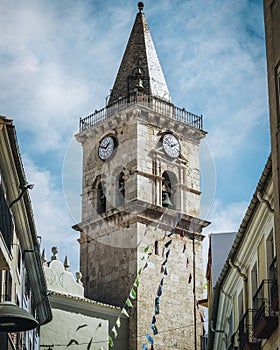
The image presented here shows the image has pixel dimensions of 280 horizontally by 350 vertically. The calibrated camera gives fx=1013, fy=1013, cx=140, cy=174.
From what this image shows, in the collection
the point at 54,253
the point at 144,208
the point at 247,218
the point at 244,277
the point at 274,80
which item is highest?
the point at 144,208

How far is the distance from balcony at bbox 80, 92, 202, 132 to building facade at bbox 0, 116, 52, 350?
26.9 meters

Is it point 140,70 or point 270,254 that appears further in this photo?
point 140,70

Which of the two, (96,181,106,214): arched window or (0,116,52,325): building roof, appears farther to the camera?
(96,181,106,214): arched window

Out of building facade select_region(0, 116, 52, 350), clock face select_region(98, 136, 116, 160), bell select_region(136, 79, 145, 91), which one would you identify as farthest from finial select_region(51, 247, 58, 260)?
building facade select_region(0, 116, 52, 350)

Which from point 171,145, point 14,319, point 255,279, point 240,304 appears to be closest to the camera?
point 14,319

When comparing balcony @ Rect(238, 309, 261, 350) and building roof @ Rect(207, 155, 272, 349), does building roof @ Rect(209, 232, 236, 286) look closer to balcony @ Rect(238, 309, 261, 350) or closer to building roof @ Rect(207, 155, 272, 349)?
building roof @ Rect(207, 155, 272, 349)

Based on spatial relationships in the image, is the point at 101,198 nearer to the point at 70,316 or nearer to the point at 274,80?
the point at 70,316

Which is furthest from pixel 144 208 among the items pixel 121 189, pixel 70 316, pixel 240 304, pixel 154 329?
pixel 240 304

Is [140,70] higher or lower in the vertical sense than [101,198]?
higher

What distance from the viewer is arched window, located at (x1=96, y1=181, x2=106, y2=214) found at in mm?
53406

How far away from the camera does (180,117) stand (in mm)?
55688

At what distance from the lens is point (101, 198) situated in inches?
2121

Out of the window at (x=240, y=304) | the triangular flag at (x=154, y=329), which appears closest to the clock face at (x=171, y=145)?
the triangular flag at (x=154, y=329)

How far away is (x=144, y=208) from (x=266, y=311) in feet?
107
